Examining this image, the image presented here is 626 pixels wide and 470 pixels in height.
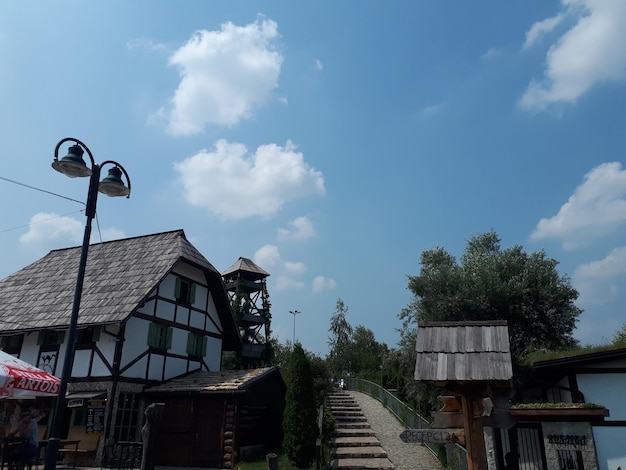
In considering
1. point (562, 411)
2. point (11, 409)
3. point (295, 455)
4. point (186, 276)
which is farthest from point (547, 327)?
point (11, 409)

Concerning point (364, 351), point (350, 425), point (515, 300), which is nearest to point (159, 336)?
point (350, 425)

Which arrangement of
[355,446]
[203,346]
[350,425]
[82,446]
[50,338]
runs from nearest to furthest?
[82,446] → [355,446] → [50,338] → [350,425] → [203,346]

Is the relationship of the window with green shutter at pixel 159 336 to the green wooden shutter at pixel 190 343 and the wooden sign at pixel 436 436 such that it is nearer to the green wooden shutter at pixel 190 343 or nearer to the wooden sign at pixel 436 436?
the green wooden shutter at pixel 190 343

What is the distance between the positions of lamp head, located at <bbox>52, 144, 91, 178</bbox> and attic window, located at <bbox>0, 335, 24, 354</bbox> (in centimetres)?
1523

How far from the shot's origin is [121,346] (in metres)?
18.4

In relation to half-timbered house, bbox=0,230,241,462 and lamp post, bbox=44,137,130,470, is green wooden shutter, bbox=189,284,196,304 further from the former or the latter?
lamp post, bbox=44,137,130,470

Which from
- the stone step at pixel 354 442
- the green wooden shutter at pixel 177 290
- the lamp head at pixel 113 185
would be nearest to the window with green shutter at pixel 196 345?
the green wooden shutter at pixel 177 290

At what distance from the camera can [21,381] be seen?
9453 millimetres

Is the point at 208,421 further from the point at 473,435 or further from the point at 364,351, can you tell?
the point at 364,351

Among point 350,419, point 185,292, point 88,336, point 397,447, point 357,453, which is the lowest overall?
point 357,453

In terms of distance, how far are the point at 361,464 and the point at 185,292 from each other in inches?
438

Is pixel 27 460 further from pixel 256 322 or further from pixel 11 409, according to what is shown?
pixel 256 322

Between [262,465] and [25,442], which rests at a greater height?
[25,442]

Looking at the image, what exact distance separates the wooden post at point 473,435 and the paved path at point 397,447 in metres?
10.7
